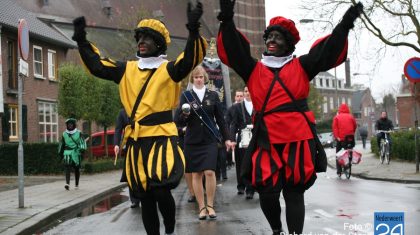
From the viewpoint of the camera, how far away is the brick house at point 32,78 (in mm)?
28375

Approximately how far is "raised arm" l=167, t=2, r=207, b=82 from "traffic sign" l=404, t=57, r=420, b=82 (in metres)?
10.5

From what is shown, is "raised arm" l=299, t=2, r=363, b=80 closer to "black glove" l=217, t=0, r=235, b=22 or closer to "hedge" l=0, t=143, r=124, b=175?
"black glove" l=217, t=0, r=235, b=22

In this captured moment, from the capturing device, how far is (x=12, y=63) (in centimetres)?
2878

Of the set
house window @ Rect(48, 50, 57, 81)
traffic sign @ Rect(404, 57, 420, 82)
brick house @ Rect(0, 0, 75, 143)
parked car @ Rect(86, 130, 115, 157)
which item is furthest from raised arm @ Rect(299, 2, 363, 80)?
house window @ Rect(48, 50, 57, 81)

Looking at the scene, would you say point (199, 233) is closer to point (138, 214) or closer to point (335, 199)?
point (138, 214)

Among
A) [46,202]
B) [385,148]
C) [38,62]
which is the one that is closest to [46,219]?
[46,202]

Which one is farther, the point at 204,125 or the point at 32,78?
the point at 32,78

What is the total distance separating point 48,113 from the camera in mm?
33594

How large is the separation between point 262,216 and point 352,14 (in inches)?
157

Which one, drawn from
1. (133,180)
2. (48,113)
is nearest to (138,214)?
(133,180)

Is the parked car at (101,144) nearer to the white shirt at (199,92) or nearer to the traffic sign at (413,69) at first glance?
the traffic sign at (413,69)

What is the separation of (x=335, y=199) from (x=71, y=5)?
49761mm

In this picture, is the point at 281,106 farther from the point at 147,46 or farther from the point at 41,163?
the point at 41,163

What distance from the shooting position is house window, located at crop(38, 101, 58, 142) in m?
32.6
